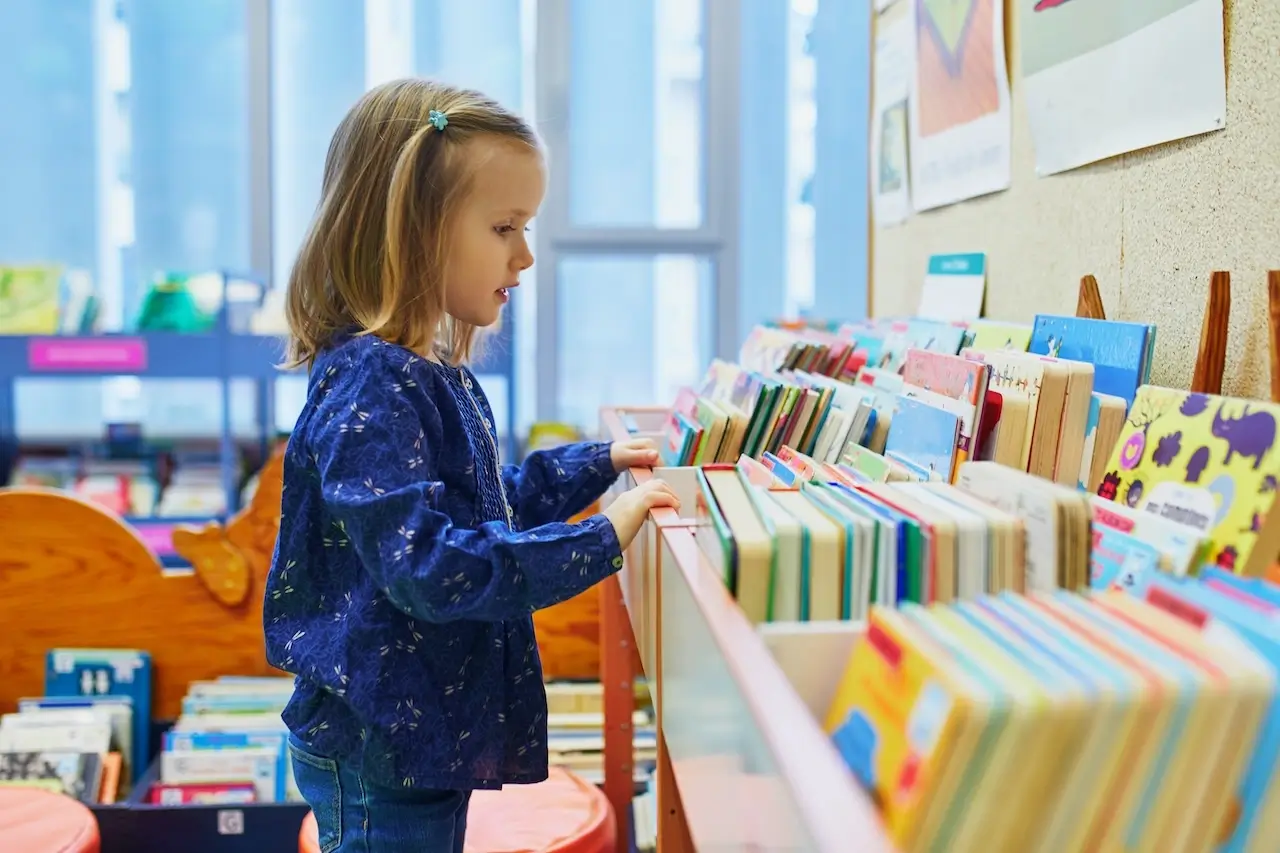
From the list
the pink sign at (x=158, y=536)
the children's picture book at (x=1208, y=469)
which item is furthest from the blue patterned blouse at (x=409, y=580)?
the pink sign at (x=158, y=536)

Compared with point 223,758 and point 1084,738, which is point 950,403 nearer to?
point 1084,738

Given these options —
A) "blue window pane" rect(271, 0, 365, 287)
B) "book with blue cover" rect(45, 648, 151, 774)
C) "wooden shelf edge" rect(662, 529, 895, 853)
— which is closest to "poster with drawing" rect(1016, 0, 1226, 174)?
"wooden shelf edge" rect(662, 529, 895, 853)

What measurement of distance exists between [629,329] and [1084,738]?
3.22 m

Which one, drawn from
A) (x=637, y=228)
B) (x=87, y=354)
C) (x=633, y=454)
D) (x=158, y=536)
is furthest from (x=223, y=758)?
(x=637, y=228)

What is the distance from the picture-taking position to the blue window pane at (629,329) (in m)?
3.69

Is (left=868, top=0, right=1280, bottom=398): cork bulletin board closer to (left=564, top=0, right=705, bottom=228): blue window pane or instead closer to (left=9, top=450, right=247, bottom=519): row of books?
(left=564, top=0, right=705, bottom=228): blue window pane

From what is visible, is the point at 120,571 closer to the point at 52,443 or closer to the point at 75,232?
the point at 52,443

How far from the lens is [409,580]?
1026mm

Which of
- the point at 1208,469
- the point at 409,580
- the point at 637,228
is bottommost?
the point at 409,580

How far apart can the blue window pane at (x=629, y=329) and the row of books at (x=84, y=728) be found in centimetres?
173

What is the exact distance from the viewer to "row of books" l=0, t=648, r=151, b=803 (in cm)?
208

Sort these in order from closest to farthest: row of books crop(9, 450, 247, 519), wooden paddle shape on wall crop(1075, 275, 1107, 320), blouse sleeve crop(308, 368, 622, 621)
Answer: blouse sleeve crop(308, 368, 622, 621) < wooden paddle shape on wall crop(1075, 275, 1107, 320) < row of books crop(9, 450, 247, 519)

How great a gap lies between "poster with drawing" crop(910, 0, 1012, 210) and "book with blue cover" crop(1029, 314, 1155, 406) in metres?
0.46

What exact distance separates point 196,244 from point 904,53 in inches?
94.2
